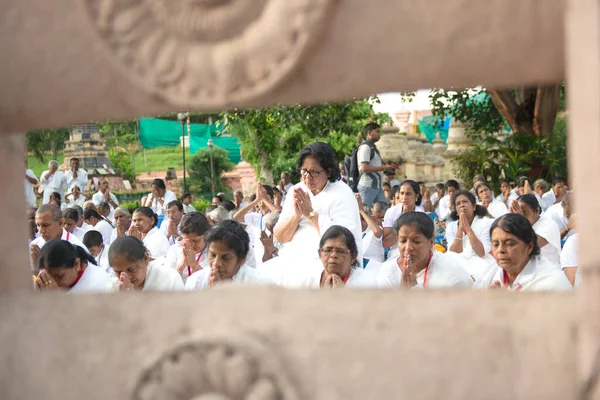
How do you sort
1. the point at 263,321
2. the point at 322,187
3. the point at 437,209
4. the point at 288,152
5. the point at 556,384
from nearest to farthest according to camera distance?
1. the point at 556,384
2. the point at 263,321
3. the point at 322,187
4. the point at 437,209
5. the point at 288,152

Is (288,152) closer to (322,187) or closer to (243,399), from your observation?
(322,187)

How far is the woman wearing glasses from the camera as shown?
150 inches

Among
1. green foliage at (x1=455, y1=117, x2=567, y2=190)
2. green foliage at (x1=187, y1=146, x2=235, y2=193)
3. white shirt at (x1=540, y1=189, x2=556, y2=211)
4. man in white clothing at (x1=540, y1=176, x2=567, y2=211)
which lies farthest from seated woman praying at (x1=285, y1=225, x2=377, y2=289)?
green foliage at (x1=187, y1=146, x2=235, y2=193)

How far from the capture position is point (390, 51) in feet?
3.79

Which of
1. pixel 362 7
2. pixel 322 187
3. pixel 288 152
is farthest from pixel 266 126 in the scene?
pixel 362 7

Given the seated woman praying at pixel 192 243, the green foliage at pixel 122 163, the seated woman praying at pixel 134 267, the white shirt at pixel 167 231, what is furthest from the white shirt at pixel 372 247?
the green foliage at pixel 122 163

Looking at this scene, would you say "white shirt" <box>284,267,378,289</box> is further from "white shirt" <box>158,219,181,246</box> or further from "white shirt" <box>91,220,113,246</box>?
"white shirt" <box>91,220,113,246</box>

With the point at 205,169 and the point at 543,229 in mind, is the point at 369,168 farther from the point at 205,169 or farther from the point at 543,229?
the point at 205,169

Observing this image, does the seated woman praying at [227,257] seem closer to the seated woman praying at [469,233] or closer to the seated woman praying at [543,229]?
the seated woman praying at [469,233]

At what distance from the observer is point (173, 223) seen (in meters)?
6.59

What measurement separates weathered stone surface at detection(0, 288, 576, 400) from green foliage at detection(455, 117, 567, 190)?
30.9ft

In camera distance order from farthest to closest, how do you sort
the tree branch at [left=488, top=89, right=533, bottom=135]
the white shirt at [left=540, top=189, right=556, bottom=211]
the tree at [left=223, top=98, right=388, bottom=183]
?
the tree branch at [left=488, top=89, right=533, bottom=135], the tree at [left=223, top=98, right=388, bottom=183], the white shirt at [left=540, top=189, right=556, bottom=211]

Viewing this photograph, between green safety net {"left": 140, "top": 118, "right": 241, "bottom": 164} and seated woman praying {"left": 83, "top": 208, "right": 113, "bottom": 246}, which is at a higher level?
green safety net {"left": 140, "top": 118, "right": 241, "bottom": 164}

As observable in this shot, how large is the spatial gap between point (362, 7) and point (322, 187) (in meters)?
2.72
